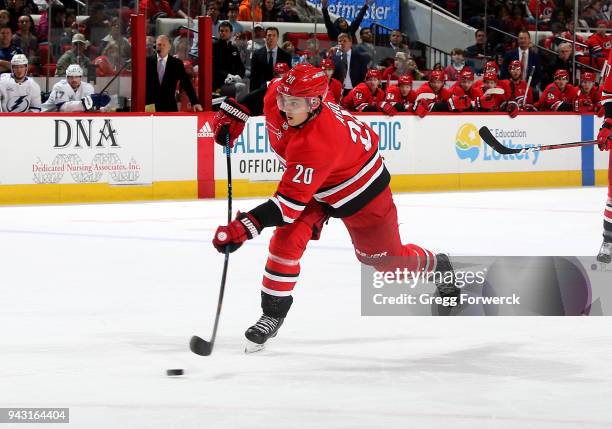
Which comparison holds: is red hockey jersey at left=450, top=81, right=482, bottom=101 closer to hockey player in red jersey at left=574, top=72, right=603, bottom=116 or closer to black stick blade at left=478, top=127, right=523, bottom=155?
hockey player in red jersey at left=574, top=72, right=603, bottom=116

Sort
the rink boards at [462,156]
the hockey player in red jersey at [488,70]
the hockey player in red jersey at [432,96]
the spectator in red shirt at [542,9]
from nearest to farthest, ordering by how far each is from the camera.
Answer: the rink boards at [462,156] < the hockey player in red jersey at [432,96] < the hockey player in red jersey at [488,70] < the spectator in red shirt at [542,9]

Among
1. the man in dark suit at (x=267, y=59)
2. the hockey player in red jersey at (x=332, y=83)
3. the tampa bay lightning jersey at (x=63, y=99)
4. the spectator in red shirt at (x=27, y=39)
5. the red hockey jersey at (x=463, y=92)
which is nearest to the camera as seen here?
the tampa bay lightning jersey at (x=63, y=99)

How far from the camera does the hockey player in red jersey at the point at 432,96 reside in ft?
43.2

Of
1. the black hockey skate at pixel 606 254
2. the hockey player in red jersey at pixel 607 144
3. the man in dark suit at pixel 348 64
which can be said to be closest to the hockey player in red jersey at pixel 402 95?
the man in dark suit at pixel 348 64

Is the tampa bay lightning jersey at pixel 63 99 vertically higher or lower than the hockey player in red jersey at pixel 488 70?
lower

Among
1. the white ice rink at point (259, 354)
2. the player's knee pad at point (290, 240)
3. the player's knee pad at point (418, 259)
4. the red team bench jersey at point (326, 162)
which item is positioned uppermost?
the red team bench jersey at point (326, 162)

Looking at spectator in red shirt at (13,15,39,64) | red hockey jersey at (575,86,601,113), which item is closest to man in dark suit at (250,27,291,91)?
spectator in red shirt at (13,15,39,64)

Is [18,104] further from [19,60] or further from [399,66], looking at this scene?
[399,66]

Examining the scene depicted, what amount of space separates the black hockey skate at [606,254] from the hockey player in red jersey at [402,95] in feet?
21.2

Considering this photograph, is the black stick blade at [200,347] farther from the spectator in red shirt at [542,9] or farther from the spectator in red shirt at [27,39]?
the spectator in red shirt at [542,9]

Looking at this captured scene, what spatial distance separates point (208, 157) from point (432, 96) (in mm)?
2826

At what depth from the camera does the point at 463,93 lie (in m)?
13.6

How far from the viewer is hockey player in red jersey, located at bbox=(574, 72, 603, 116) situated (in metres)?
14.0

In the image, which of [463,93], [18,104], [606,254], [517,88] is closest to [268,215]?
[606,254]
